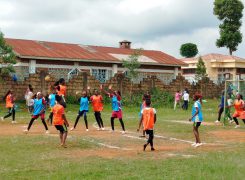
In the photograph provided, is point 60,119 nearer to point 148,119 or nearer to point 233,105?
point 148,119

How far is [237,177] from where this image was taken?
30.2 ft

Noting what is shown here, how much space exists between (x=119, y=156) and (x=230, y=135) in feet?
24.0

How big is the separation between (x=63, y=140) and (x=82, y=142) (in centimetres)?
101

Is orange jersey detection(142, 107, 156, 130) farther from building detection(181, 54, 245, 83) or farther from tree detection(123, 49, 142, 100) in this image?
building detection(181, 54, 245, 83)

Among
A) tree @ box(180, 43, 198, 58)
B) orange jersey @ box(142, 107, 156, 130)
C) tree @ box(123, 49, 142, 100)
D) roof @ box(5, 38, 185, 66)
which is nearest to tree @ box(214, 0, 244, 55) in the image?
roof @ box(5, 38, 185, 66)

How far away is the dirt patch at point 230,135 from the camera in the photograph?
56.2ft

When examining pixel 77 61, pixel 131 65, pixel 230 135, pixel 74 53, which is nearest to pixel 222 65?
pixel 131 65

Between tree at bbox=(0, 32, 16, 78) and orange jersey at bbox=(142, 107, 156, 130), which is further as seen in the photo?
tree at bbox=(0, 32, 16, 78)

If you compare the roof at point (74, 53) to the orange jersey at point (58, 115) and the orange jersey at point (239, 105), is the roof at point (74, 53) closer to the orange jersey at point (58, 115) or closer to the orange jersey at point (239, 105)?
the orange jersey at point (239, 105)

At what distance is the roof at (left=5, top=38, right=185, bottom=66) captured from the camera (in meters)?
40.1

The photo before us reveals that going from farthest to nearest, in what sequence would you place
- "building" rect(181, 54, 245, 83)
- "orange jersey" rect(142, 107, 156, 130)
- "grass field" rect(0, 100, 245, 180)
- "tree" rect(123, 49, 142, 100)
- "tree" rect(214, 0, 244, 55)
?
"building" rect(181, 54, 245, 83), "tree" rect(214, 0, 244, 55), "tree" rect(123, 49, 142, 100), "orange jersey" rect(142, 107, 156, 130), "grass field" rect(0, 100, 245, 180)

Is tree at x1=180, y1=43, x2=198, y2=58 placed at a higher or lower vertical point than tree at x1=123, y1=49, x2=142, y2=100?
higher

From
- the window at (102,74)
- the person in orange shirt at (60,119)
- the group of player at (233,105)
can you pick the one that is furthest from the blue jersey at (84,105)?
the window at (102,74)

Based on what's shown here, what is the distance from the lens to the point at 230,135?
18.5m
